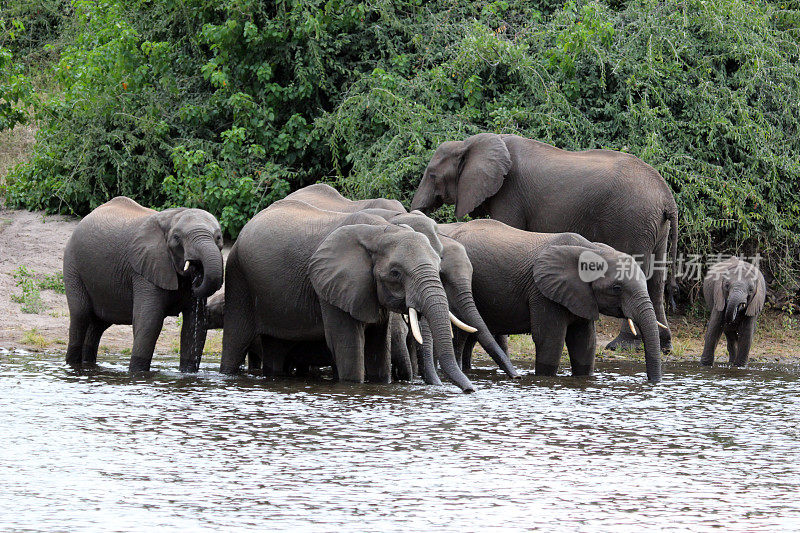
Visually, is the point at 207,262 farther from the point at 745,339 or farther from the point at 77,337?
the point at 745,339

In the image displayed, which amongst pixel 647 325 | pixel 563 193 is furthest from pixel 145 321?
pixel 563 193

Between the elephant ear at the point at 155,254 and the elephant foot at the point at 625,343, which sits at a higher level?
the elephant ear at the point at 155,254

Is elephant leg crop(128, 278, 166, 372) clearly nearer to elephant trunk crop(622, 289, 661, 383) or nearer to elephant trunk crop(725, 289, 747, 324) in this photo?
elephant trunk crop(622, 289, 661, 383)

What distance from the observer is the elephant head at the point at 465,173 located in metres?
13.9

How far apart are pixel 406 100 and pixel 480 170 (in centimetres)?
280

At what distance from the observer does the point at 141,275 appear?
11305 millimetres

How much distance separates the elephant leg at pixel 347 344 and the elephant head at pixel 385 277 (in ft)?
0.43

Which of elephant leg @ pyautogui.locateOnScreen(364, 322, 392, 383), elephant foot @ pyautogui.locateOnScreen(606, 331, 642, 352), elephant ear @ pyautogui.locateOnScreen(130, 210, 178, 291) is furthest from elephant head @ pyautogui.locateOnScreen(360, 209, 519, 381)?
elephant foot @ pyautogui.locateOnScreen(606, 331, 642, 352)

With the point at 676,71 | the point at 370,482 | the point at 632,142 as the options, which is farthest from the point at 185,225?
the point at 676,71

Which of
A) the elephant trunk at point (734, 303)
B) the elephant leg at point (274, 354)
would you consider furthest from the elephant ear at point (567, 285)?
the elephant leg at point (274, 354)

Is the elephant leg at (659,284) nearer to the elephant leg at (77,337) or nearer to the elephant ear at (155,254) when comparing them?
the elephant ear at (155,254)

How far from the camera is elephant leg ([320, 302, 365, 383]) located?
407 inches

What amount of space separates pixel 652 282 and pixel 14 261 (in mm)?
7843

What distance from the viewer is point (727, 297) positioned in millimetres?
13039
